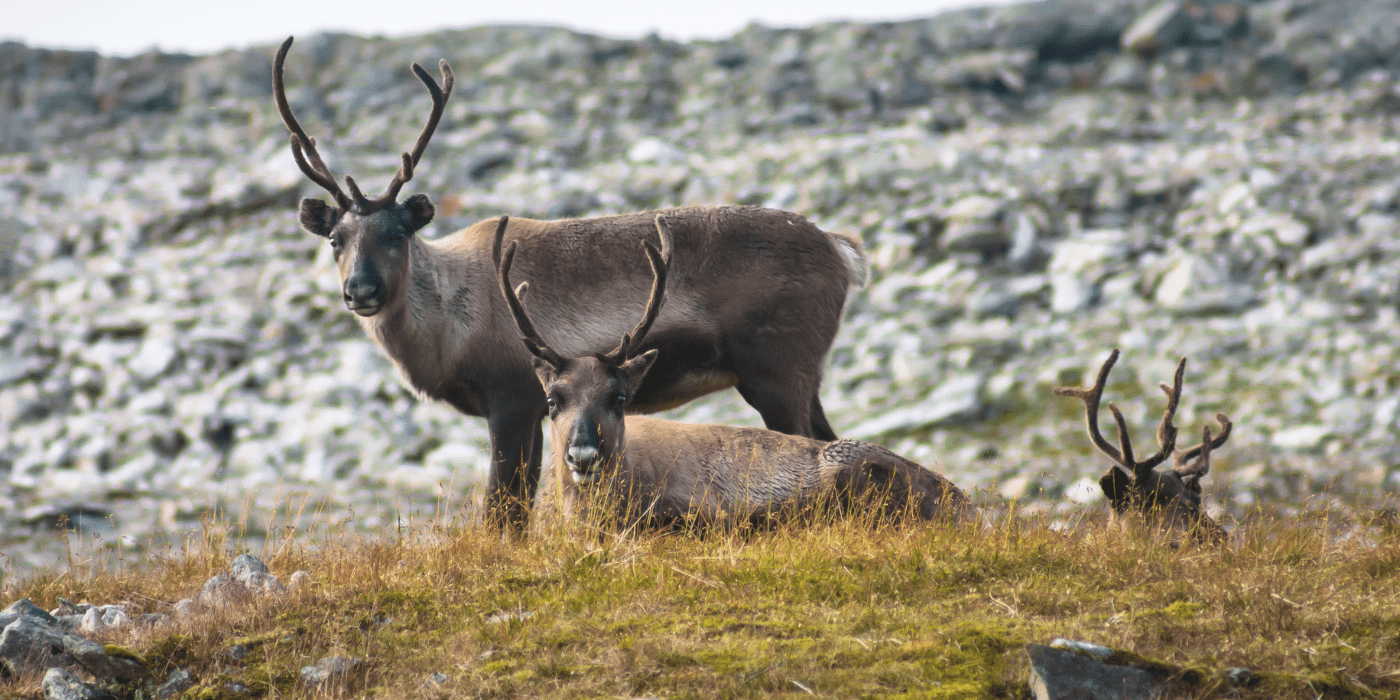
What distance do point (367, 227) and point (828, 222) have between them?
13604 millimetres

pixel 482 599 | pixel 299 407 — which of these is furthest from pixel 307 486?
pixel 482 599

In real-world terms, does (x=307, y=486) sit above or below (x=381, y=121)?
below

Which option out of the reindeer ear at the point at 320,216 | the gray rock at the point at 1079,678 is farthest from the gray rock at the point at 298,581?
the gray rock at the point at 1079,678

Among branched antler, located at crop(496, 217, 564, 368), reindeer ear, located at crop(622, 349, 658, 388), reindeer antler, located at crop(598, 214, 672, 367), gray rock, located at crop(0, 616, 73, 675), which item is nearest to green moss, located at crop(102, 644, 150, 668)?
gray rock, located at crop(0, 616, 73, 675)

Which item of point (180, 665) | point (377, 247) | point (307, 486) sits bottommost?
point (307, 486)

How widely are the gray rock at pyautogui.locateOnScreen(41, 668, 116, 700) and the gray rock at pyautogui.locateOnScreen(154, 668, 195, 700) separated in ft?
0.58

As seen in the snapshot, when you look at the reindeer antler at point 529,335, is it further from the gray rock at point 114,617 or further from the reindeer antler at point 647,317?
the gray rock at point 114,617

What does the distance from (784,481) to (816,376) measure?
1.11 m

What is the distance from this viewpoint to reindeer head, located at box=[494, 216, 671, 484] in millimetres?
7090

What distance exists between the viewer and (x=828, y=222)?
20.6 metres

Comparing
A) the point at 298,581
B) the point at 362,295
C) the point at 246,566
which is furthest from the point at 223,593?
the point at 362,295

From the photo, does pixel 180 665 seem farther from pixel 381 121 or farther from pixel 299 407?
pixel 381 121

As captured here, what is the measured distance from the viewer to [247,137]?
27266 millimetres

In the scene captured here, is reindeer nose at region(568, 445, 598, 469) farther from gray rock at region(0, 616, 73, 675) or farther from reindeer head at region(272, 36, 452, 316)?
gray rock at region(0, 616, 73, 675)
